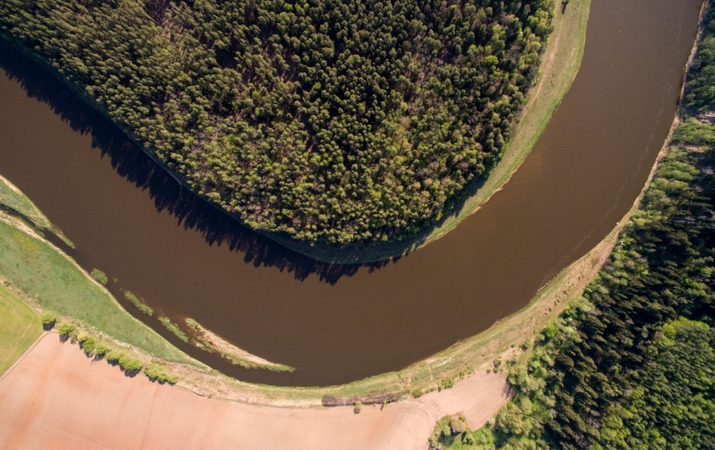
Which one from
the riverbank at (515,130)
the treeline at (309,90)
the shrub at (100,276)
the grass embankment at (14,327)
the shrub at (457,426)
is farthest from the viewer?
the shrub at (100,276)

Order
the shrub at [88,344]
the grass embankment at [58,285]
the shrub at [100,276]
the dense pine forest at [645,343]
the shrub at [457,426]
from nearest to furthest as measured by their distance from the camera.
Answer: the dense pine forest at [645,343]
the shrub at [457,426]
the shrub at [88,344]
the grass embankment at [58,285]
the shrub at [100,276]

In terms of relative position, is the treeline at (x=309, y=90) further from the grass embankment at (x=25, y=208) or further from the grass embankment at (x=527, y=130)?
the grass embankment at (x=25, y=208)

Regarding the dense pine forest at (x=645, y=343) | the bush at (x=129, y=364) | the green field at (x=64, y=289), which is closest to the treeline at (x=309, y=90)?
the green field at (x=64, y=289)

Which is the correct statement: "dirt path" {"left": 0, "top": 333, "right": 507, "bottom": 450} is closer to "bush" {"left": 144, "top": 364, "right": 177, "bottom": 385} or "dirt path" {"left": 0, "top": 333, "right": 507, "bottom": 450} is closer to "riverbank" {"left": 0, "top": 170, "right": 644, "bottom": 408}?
"bush" {"left": 144, "top": 364, "right": 177, "bottom": 385}

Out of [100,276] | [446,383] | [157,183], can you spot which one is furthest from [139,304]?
[446,383]

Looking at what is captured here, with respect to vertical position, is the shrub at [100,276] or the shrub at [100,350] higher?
the shrub at [100,276]

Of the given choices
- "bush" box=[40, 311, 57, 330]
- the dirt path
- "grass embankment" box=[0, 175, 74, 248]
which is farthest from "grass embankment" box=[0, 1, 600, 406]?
the dirt path
